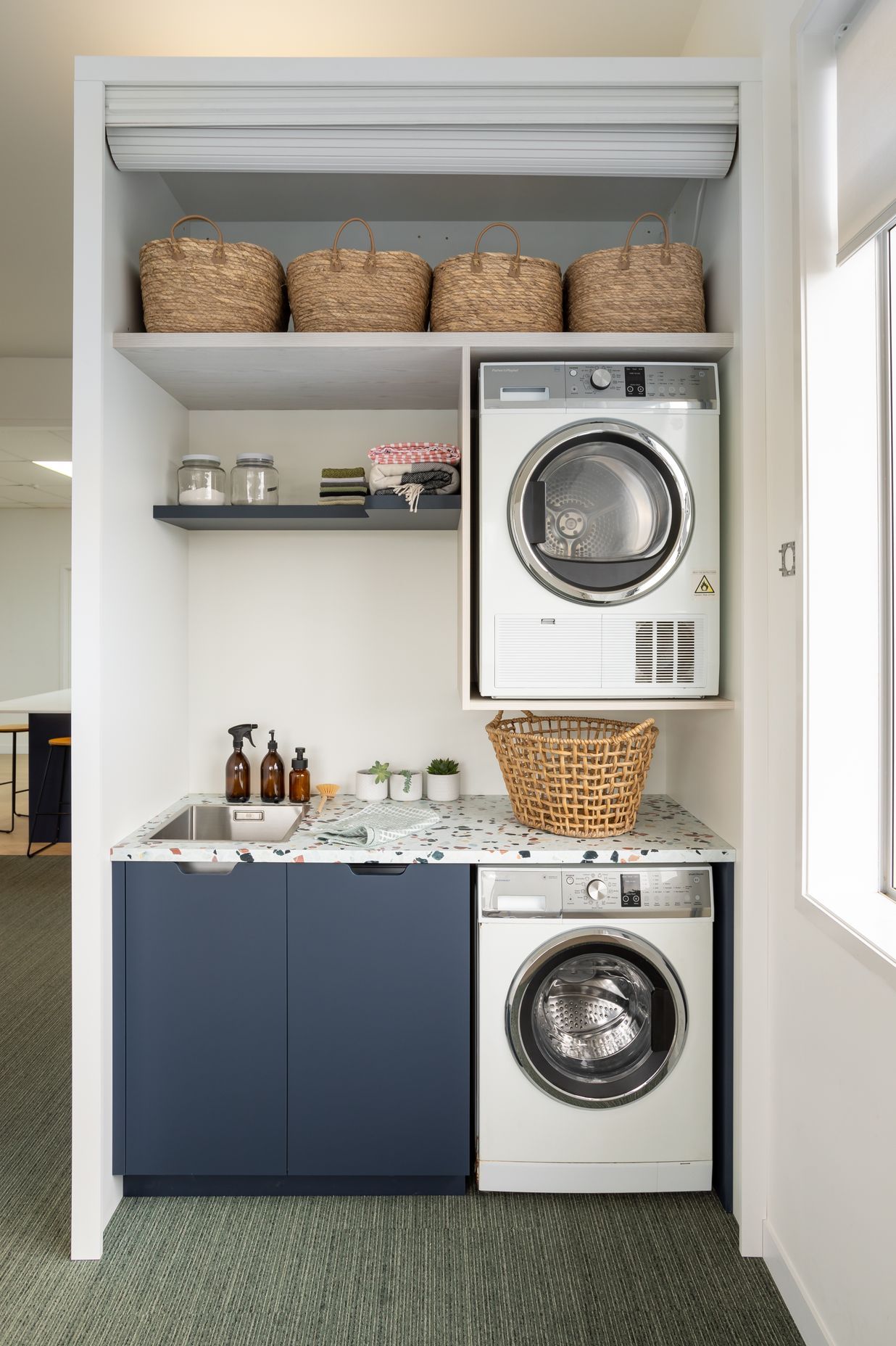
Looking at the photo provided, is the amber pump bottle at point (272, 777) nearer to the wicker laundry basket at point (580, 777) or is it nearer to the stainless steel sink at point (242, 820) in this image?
the stainless steel sink at point (242, 820)

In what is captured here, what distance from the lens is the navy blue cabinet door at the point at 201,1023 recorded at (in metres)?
2.04

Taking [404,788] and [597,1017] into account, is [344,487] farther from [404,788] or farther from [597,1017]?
[597,1017]

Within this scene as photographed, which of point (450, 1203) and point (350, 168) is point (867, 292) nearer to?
point (350, 168)

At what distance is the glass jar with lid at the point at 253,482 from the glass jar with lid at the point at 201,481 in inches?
1.7

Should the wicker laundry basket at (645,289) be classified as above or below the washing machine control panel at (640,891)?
above

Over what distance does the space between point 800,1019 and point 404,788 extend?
4.13ft

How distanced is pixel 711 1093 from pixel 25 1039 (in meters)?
2.30

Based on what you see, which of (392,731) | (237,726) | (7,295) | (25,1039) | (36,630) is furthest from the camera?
(36,630)

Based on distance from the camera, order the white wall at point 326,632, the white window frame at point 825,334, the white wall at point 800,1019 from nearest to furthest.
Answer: the white wall at point 800,1019, the white window frame at point 825,334, the white wall at point 326,632

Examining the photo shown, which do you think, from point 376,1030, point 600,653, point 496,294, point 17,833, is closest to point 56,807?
point 17,833

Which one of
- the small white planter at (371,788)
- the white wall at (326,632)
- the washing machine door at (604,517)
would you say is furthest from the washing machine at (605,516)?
the small white planter at (371,788)

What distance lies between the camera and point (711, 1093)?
2.06m

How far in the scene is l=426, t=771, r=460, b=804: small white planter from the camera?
8.52 feet

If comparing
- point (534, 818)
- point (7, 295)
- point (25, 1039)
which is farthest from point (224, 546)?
point (7, 295)
